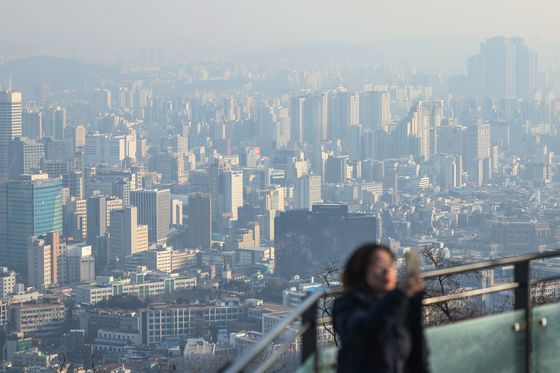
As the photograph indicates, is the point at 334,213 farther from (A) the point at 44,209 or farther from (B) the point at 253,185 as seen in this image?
(B) the point at 253,185

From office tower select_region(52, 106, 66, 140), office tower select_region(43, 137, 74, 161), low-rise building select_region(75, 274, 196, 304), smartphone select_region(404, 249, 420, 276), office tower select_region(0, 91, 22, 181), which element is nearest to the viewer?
smartphone select_region(404, 249, 420, 276)

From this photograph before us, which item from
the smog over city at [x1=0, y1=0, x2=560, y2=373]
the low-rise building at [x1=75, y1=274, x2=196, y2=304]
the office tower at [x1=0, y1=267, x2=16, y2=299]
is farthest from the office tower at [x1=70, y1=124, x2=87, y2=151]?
the low-rise building at [x1=75, y1=274, x2=196, y2=304]

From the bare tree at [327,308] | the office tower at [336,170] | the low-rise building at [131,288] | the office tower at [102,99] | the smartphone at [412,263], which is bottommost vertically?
the low-rise building at [131,288]

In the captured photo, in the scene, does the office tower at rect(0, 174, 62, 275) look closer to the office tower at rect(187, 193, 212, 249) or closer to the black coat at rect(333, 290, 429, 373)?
the office tower at rect(187, 193, 212, 249)

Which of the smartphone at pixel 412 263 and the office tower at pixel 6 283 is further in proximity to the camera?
the office tower at pixel 6 283

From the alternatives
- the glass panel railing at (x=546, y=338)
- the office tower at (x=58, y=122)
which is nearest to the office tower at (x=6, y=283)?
the office tower at (x=58, y=122)

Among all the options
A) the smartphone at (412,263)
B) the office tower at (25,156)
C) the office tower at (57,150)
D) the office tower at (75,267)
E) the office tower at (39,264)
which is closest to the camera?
the smartphone at (412,263)

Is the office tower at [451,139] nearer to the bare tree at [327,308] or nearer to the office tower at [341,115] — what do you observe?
the office tower at [341,115]
